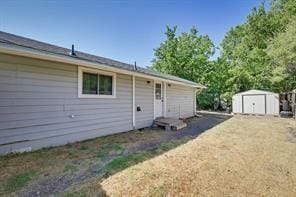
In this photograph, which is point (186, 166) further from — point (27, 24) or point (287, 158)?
point (27, 24)

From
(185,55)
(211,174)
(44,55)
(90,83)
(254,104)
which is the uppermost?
(185,55)

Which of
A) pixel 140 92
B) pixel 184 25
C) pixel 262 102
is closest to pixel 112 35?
pixel 140 92

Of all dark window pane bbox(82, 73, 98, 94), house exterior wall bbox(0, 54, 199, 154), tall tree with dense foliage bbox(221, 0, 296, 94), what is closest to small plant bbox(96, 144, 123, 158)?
house exterior wall bbox(0, 54, 199, 154)

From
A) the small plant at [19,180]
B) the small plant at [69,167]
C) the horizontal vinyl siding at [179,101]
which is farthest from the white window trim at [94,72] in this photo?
the horizontal vinyl siding at [179,101]

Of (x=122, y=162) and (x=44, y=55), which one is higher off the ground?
(x=44, y=55)

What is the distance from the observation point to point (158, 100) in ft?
34.9

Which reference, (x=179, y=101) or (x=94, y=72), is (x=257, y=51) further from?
(x=94, y=72)

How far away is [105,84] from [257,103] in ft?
45.9

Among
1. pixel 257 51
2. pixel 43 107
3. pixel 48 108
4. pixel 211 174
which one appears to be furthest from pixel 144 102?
pixel 257 51

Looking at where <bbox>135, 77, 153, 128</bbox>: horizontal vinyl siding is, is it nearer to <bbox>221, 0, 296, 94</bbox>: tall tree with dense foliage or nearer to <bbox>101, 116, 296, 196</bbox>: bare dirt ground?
<bbox>101, 116, 296, 196</bbox>: bare dirt ground

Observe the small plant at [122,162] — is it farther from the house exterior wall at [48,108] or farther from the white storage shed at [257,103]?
the white storage shed at [257,103]

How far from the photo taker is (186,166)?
4.09 m

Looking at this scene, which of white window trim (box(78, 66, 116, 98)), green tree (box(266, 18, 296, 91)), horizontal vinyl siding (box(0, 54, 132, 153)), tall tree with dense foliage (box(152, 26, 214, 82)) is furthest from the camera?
tall tree with dense foliage (box(152, 26, 214, 82))

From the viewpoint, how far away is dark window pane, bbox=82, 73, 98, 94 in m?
6.45
